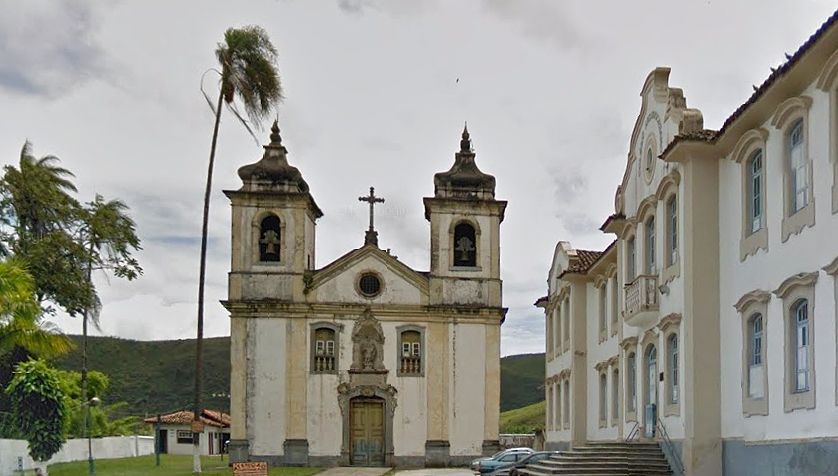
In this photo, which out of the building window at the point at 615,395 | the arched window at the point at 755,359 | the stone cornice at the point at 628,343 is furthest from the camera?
the building window at the point at 615,395

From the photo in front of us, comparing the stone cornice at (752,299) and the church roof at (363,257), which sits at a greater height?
the church roof at (363,257)

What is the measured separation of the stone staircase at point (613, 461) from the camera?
1956cm

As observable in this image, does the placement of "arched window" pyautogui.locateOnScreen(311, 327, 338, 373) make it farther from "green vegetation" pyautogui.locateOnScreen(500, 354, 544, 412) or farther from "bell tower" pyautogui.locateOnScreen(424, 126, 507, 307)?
"green vegetation" pyautogui.locateOnScreen(500, 354, 544, 412)

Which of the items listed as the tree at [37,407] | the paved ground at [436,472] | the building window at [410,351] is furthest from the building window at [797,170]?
the tree at [37,407]

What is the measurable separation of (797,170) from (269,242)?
25.7 metres

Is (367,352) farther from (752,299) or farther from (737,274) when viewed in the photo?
(752,299)

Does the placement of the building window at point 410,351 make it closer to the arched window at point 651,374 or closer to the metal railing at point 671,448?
the arched window at point 651,374

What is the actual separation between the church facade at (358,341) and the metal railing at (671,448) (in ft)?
56.6

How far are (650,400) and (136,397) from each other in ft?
265

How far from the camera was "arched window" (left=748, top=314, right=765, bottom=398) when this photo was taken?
1619cm

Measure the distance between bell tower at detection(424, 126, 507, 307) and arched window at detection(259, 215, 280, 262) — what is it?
5.96 meters

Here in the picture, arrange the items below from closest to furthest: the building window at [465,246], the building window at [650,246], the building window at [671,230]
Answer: the building window at [671,230], the building window at [650,246], the building window at [465,246]

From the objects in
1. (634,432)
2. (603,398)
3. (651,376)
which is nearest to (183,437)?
(603,398)

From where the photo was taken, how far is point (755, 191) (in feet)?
54.8
